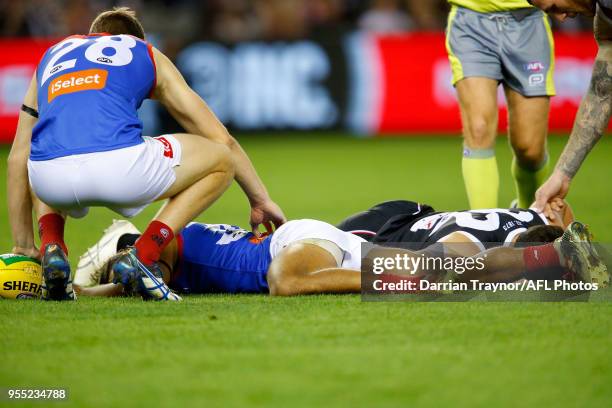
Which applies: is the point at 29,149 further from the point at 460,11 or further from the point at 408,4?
the point at 408,4

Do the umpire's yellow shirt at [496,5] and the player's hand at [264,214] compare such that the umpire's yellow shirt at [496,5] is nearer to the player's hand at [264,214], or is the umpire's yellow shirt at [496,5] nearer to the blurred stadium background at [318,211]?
the blurred stadium background at [318,211]

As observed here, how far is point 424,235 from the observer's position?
5.34m

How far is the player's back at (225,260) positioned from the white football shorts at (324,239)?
0.10 metres

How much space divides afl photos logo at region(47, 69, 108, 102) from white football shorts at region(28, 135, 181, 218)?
346mm

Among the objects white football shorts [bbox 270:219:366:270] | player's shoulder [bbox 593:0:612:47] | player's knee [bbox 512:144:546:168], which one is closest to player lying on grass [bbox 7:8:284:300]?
white football shorts [bbox 270:219:366:270]

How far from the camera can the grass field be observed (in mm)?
3379

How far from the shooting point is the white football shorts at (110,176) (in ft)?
16.4

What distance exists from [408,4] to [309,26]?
92.3 inches

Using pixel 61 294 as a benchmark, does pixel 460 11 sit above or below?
above

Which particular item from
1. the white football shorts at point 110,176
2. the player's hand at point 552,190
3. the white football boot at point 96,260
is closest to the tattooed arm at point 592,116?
the player's hand at point 552,190

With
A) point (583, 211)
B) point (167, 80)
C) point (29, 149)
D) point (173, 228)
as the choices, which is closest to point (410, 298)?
point (173, 228)

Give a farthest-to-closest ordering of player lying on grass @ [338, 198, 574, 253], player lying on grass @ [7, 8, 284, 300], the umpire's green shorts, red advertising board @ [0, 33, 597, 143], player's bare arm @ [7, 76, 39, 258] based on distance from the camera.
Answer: red advertising board @ [0, 33, 597, 143], the umpire's green shorts, player's bare arm @ [7, 76, 39, 258], player lying on grass @ [338, 198, 574, 253], player lying on grass @ [7, 8, 284, 300]

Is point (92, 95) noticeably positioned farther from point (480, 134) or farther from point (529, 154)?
point (529, 154)

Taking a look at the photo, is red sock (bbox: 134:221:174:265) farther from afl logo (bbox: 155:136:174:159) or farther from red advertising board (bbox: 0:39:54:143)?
red advertising board (bbox: 0:39:54:143)
